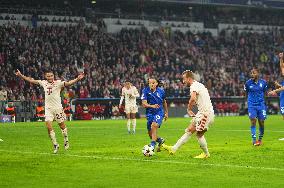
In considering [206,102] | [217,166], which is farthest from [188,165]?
[206,102]

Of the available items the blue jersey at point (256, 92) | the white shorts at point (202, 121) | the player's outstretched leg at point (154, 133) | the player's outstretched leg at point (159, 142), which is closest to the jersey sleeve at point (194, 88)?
the white shorts at point (202, 121)

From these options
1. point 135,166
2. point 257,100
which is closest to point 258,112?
point 257,100

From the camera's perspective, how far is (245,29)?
77.6 meters

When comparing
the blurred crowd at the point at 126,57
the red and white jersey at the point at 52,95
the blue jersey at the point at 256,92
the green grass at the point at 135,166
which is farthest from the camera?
the blurred crowd at the point at 126,57

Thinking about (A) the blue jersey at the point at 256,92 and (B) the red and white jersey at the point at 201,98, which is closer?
(B) the red and white jersey at the point at 201,98

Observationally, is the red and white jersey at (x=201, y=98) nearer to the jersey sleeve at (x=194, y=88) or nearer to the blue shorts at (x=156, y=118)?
the jersey sleeve at (x=194, y=88)

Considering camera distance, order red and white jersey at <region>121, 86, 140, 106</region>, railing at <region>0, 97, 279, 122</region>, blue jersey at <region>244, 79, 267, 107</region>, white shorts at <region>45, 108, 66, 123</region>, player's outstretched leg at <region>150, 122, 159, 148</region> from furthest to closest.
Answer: railing at <region>0, 97, 279, 122</region> < red and white jersey at <region>121, 86, 140, 106</region> < blue jersey at <region>244, 79, 267, 107</region> < white shorts at <region>45, 108, 66, 123</region> < player's outstretched leg at <region>150, 122, 159, 148</region>

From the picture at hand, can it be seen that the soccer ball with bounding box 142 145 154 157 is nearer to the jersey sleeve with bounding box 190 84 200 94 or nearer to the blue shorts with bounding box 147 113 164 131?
the blue shorts with bounding box 147 113 164 131

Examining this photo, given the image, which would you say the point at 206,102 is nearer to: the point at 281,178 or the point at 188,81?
the point at 188,81

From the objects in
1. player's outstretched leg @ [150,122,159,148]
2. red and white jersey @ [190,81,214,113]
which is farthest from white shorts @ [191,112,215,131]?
player's outstretched leg @ [150,122,159,148]

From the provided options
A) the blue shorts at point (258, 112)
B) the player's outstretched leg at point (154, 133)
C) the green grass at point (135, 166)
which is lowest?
the green grass at point (135, 166)

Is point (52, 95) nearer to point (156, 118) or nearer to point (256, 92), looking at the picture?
point (156, 118)

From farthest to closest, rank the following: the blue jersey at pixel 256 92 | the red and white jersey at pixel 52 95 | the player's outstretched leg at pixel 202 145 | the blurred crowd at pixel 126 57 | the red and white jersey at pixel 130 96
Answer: the blurred crowd at pixel 126 57
the red and white jersey at pixel 130 96
the blue jersey at pixel 256 92
the red and white jersey at pixel 52 95
the player's outstretched leg at pixel 202 145

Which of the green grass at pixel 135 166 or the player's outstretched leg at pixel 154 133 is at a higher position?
the player's outstretched leg at pixel 154 133
